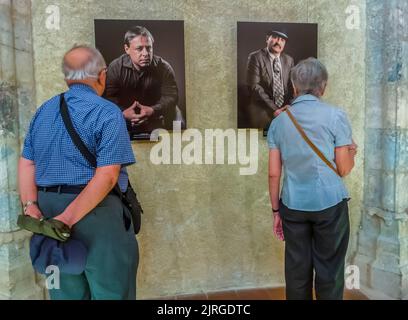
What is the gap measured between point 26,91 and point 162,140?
3.32 ft

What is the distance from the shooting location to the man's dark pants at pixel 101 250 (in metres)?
1.91

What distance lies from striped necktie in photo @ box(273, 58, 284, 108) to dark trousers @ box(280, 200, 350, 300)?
1.20 m

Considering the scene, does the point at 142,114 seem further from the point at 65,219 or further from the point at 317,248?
the point at 317,248

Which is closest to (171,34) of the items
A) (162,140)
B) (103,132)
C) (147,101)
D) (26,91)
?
(147,101)

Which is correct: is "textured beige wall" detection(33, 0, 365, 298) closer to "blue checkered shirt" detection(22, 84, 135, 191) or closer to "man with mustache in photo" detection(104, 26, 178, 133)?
"man with mustache in photo" detection(104, 26, 178, 133)

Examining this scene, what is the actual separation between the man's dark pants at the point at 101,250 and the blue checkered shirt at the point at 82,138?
0.34 ft

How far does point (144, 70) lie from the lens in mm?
3143

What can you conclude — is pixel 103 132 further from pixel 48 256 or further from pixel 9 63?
pixel 9 63

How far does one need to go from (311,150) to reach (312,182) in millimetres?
170

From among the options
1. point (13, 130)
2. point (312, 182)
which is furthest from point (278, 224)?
point (13, 130)

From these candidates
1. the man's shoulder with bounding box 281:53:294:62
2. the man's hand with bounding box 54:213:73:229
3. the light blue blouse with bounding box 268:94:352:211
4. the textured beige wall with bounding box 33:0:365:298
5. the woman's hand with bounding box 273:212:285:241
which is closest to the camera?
the man's hand with bounding box 54:213:73:229

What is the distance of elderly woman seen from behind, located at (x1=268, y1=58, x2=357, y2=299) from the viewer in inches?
87.7

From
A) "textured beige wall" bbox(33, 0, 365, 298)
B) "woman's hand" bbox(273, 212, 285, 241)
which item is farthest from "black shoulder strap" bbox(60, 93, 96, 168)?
"textured beige wall" bbox(33, 0, 365, 298)

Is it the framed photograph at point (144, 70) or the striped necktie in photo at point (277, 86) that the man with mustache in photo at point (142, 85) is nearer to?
the framed photograph at point (144, 70)
